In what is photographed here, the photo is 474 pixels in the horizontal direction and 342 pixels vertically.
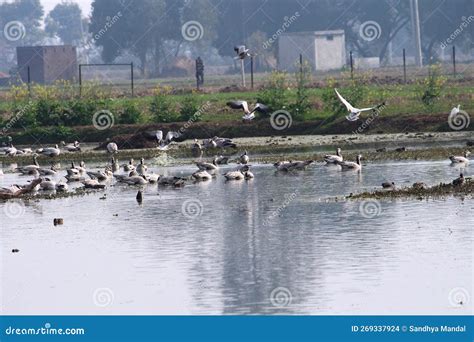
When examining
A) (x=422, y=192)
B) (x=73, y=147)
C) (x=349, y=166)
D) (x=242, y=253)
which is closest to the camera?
(x=242, y=253)

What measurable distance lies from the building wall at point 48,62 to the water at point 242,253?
98.6 m

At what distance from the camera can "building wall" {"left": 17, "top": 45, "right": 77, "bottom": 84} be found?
134m

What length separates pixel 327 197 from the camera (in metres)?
33.6

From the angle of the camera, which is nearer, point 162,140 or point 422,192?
point 422,192

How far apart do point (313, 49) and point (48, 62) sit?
28.1m

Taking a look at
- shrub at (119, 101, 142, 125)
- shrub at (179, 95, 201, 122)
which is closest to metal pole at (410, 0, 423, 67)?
shrub at (179, 95, 201, 122)

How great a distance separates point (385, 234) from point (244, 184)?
11.7 meters

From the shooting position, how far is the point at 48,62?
134 metres

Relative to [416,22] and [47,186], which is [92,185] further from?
[416,22]

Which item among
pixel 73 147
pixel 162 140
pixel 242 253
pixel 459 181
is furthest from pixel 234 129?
pixel 242 253

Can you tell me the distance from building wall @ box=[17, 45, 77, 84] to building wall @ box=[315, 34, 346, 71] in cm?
2614

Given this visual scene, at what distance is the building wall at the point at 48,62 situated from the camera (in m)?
134

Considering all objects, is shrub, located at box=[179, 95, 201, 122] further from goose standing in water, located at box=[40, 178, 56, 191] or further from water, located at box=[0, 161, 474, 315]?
water, located at box=[0, 161, 474, 315]
